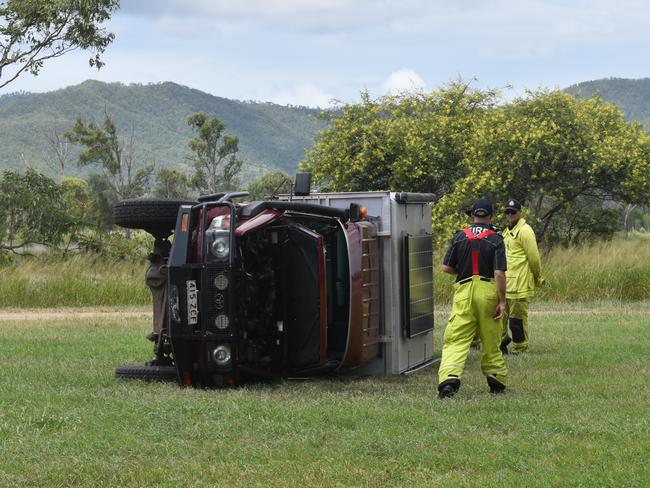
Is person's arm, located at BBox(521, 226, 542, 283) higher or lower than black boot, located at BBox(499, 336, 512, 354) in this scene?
higher

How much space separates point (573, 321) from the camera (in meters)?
17.8

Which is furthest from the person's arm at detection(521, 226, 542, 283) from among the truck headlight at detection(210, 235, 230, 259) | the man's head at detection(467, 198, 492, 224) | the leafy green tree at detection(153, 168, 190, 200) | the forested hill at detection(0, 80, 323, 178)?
the forested hill at detection(0, 80, 323, 178)

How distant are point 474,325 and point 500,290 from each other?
39 centimetres

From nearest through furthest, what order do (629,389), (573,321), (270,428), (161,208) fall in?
1. (270,428)
2. (629,389)
3. (161,208)
4. (573,321)

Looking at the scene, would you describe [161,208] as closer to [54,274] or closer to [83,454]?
[83,454]

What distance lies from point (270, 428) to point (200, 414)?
797 mm

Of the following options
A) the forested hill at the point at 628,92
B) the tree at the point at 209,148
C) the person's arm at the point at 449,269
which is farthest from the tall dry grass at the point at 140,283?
the forested hill at the point at 628,92

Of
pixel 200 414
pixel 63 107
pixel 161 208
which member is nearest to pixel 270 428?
pixel 200 414

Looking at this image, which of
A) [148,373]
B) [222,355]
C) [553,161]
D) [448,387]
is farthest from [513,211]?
[553,161]

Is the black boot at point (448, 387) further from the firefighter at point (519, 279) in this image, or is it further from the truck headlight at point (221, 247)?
the firefighter at point (519, 279)

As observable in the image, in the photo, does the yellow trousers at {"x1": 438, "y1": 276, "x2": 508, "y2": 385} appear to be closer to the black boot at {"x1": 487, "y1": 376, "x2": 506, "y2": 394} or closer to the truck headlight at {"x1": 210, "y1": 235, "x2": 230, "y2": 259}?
the black boot at {"x1": 487, "y1": 376, "x2": 506, "y2": 394}

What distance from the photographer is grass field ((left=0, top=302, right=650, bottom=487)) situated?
7070 mm

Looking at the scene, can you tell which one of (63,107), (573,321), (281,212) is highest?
(63,107)

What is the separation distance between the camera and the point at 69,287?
21953mm
